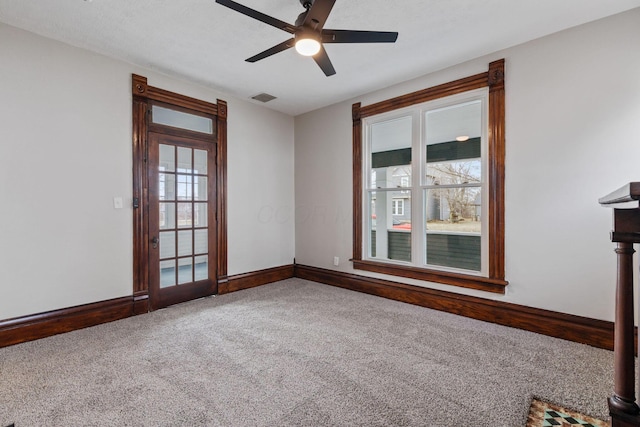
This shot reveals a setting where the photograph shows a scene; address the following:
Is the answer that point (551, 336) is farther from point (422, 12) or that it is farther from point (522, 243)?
point (422, 12)

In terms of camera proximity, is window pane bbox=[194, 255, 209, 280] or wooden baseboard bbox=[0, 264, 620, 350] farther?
window pane bbox=[194, 255, 209, 280]

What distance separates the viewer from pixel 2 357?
8.21 ft

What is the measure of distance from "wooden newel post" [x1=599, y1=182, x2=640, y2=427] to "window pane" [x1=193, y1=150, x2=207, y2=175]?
4.13 m

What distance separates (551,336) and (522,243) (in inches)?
35.7

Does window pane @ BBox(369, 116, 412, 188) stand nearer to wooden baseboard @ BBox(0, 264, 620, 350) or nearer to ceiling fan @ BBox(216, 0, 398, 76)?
wooden baseboard @ BBox(0, 264, 620, 350)

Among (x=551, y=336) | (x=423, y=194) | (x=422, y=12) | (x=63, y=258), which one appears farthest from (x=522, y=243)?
(x=63, y=258)

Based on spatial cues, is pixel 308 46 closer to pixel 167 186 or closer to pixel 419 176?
pixel 419 176

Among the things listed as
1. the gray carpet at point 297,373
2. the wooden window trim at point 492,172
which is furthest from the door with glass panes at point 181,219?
the wooden window trim at point 492,172

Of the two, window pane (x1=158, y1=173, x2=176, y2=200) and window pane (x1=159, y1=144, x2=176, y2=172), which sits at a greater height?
window pane (x1=159, y1=144, x2=176, y2=172)

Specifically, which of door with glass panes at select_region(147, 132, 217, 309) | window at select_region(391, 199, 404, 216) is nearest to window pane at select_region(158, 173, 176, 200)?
door with glass panes at select_region(147, 132, 217, 309)

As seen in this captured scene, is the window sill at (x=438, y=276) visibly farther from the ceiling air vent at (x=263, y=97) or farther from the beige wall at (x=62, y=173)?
the beige wall at (x=62, y=173)

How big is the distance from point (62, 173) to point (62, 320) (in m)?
1.47

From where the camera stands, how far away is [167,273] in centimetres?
387

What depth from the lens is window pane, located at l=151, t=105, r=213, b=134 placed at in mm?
3775
